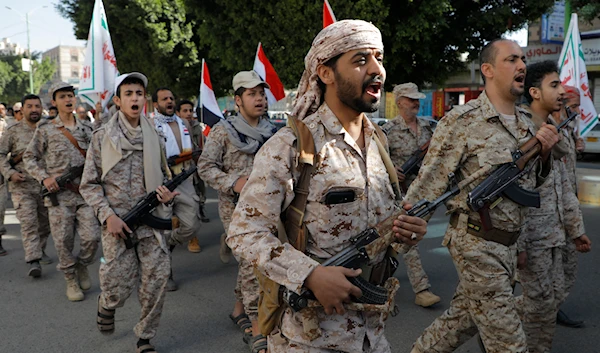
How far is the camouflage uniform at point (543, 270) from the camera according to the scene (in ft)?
11.6

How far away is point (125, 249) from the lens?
4.05 m

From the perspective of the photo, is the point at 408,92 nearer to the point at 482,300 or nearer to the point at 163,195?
the point at 163,195

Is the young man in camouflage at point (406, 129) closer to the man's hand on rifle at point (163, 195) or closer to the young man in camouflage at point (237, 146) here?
the young man in camouflage at point (237, 146)

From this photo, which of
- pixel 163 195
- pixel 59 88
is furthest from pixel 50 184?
pixel 163 195

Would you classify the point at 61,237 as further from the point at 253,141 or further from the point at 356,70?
the point at 356,70

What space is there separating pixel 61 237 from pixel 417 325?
3.63 m

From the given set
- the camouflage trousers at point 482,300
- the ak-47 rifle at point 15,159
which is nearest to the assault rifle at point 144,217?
the camouflage trousers at point 482,300

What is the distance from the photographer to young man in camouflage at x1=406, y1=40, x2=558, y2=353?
3082mm

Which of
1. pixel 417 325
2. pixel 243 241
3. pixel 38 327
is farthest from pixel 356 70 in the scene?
pixel 38 327

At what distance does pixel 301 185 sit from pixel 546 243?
7.39ft

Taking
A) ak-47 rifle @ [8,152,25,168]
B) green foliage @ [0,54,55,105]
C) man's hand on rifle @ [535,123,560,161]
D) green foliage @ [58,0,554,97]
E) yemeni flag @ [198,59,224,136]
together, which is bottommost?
ak-47 rifle @ [8,152,25,168]

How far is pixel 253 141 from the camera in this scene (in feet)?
15.5

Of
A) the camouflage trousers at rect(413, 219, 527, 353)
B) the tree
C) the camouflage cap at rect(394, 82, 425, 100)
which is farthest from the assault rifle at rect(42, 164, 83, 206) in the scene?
the tree

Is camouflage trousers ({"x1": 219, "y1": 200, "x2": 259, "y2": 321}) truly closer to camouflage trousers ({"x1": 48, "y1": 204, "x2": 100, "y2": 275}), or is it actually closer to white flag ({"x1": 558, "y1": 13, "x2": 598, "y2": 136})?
camouflage trousers ({"x1": 48, "y1": 204, "x2": 100, "y2": 275})
